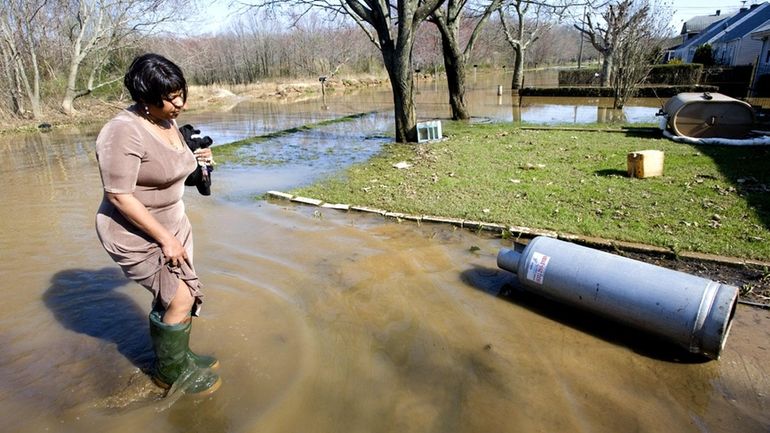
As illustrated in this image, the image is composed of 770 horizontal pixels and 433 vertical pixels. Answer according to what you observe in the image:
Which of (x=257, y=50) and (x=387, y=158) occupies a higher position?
(x=257, y=50)

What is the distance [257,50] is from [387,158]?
42492 millimetres

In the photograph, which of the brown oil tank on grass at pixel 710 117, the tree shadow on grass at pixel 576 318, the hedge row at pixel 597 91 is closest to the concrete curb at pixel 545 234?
the tree shadow on grass at pixel 576 318

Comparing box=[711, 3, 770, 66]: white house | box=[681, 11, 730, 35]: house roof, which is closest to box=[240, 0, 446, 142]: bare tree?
box=[711, 3, 770, 66]: white house

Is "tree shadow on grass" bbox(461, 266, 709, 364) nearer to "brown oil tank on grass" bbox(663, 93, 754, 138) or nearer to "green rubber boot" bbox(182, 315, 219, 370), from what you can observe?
"green rubber boot" bbox(182, 315, 219, 370)

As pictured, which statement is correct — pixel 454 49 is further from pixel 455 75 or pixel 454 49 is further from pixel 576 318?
pixel 576 318

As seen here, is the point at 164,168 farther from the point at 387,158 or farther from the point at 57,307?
the point at 387,158

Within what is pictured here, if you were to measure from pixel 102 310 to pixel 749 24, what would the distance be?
4528 cm

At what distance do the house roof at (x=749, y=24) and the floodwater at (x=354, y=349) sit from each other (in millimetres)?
40080

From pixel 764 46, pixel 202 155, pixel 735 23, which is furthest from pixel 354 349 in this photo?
pixel 735 23

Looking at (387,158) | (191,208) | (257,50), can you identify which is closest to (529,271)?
(191,208)

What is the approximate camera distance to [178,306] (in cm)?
283

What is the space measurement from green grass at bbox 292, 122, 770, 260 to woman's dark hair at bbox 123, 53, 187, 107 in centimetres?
424

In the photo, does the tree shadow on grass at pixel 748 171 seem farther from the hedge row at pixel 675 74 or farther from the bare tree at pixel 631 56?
the hedge row at pixel 675 74

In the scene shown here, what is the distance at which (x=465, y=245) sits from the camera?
533 cm
